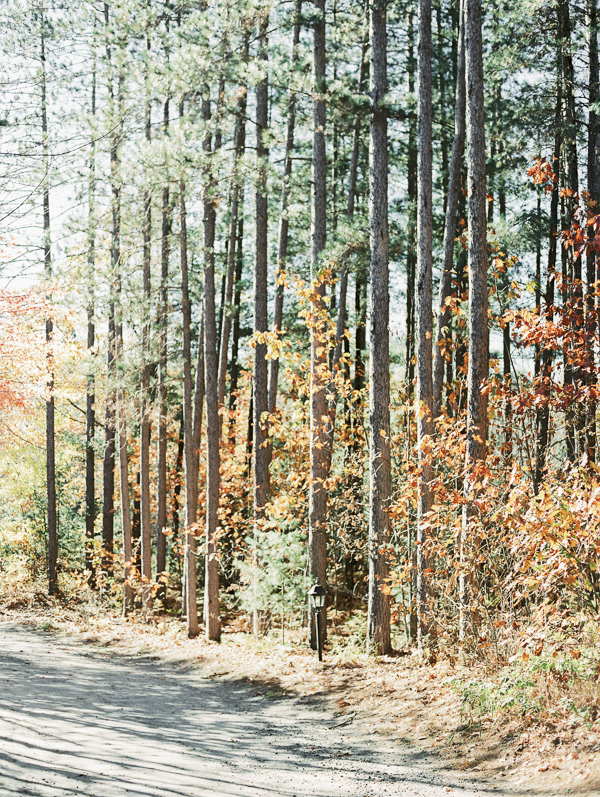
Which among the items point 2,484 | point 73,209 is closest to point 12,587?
point 2,484

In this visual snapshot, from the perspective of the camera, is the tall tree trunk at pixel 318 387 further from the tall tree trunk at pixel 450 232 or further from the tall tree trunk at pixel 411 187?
the tall tree trunk at pixel 411 187

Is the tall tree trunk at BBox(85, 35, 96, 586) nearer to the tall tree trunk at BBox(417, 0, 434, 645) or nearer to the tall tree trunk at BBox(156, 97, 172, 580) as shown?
the tall tree trunk at BBox(156, 97, 172, 580)

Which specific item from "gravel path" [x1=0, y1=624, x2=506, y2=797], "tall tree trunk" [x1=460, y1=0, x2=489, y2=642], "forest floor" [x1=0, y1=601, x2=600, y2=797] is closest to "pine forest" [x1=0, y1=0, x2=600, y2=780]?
"tall tree trunk" [x1=460, y1=0, x2=489, y2=642]

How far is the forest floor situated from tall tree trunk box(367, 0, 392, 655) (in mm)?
741

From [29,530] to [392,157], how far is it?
47.5 ft

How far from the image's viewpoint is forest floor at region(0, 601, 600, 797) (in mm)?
5523

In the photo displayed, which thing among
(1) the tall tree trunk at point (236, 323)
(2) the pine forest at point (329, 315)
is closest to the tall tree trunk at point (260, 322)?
(2) the pine forest at point (329, 315)

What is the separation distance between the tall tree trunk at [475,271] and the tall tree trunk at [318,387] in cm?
272

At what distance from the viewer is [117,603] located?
62.4ft

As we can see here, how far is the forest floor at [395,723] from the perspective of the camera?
552cm

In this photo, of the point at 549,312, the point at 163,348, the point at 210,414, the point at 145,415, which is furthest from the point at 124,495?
the point at 549,312

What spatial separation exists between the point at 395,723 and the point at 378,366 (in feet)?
15.6

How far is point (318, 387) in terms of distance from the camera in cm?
1103

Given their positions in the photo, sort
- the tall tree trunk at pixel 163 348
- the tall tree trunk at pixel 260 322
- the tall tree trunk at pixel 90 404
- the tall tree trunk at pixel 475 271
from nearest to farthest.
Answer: the tall tree trunk at pixel 475 271 → the tall tree trunk at pixel 260 322 → the tall tree trunk at pixel 163 348 → the tall tree trunk at pixel 90 404
